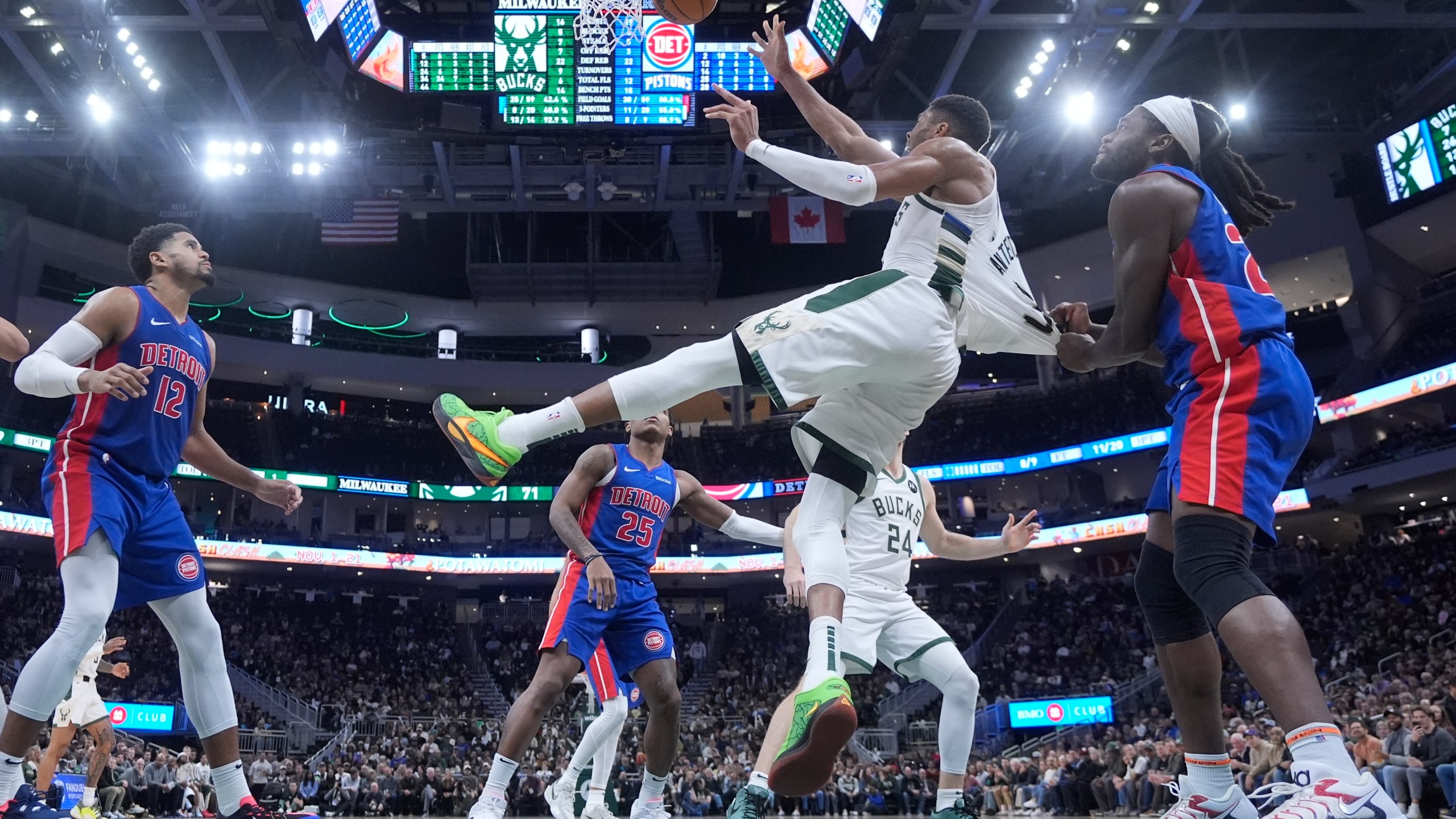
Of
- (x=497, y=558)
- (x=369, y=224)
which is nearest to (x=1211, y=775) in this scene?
(x=369, y=224)

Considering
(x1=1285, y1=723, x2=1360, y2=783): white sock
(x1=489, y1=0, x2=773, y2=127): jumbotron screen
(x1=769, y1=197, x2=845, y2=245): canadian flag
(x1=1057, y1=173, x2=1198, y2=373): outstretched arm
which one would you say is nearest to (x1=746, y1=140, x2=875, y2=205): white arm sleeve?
(x1=1057, y1=173, x2=1198, y2=373): outstretched arm

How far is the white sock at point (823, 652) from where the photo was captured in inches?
124

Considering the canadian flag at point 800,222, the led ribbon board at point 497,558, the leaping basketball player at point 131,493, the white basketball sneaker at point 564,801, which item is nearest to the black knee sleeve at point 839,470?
the leaping basketball player at point 131,493

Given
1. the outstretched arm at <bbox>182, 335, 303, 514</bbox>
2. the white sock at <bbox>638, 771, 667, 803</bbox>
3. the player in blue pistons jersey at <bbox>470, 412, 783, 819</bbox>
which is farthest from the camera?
the white sock at <bbox>638, 771, 667, 803</bbox>

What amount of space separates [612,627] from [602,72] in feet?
33.4

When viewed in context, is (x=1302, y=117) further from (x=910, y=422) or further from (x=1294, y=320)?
(x=910, y=422)

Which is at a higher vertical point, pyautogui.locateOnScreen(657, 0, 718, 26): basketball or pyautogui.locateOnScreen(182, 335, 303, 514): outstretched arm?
pyautogui.locateOnScreen(657, 0, 718, 26): basketball

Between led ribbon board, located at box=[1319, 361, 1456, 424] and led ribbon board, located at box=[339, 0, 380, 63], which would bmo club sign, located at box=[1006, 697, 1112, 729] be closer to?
led ribbon board, located at box=[1319, 361, 1456, 424]

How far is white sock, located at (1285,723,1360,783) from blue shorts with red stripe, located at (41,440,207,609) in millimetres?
3815

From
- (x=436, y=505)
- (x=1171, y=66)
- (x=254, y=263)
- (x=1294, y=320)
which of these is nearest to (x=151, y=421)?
(x=1171, y=66)

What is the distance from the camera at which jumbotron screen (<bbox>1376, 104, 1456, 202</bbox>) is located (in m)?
20.3

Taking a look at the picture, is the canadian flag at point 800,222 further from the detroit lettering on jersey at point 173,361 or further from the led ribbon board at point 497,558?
the detroit lettering on jersey at point 173,361

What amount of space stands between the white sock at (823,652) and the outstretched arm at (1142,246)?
4.31 ft

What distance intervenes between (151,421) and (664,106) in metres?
10.8
